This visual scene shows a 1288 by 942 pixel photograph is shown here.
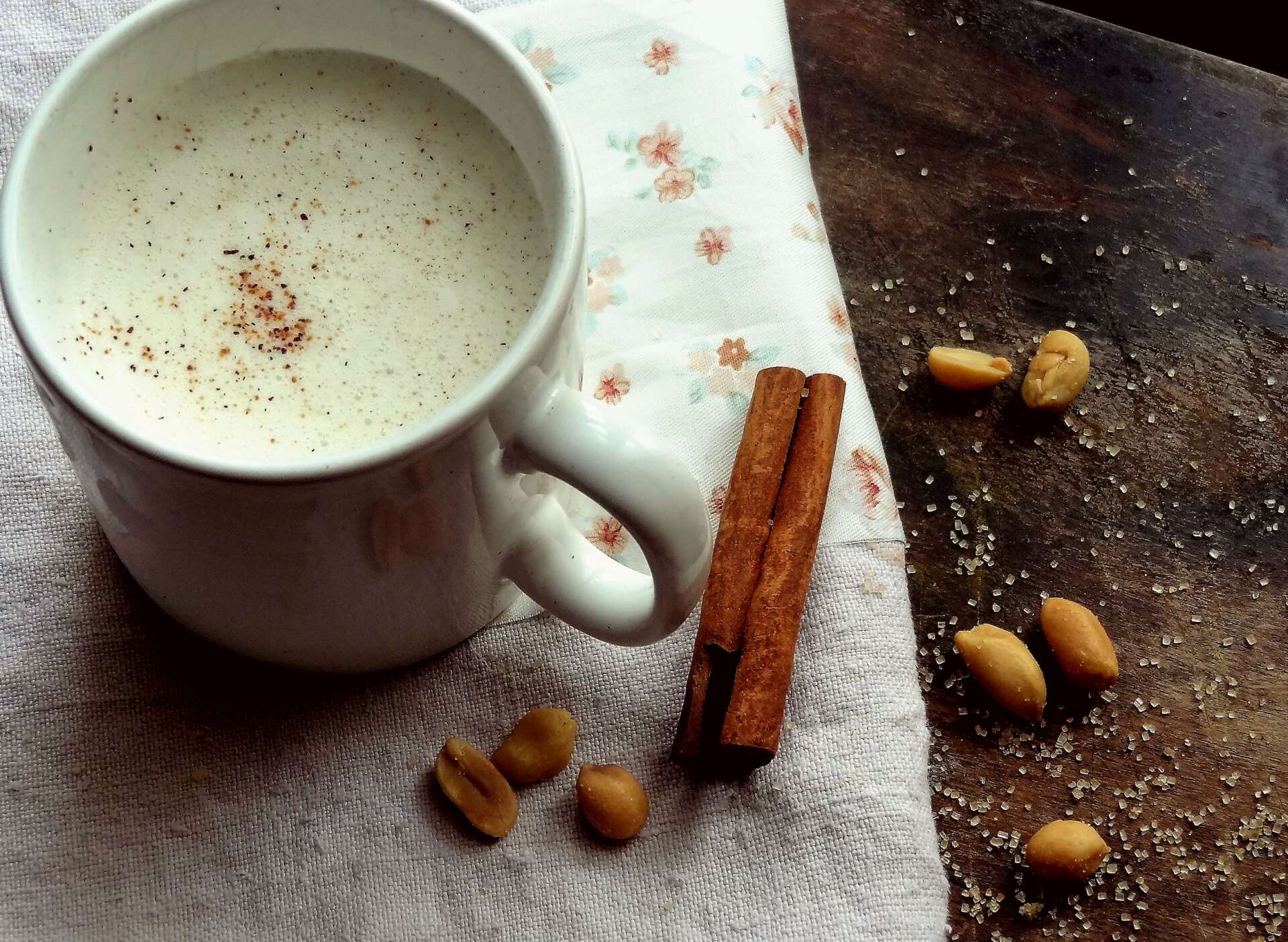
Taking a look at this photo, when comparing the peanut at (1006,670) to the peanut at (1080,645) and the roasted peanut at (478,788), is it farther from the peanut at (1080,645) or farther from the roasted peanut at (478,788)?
the roasted peanut at (478,788)

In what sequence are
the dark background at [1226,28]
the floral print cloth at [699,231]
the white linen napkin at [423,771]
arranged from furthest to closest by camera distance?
the dark background at [1226,28], the floral print cloth at [699,231], the white linen napkin at [423,771]

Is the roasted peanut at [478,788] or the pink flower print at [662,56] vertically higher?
the pink flower print at [662,56]

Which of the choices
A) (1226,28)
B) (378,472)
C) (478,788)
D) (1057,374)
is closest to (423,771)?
(478,788)

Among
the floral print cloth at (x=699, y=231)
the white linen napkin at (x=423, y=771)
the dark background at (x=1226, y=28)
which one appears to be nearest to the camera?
the white linen napkin at (x=423, y=771)

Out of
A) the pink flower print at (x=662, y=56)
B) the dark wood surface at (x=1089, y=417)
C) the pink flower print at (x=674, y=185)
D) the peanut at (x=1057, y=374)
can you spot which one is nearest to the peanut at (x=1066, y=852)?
the dark wood surface at (x=1089, y=417)

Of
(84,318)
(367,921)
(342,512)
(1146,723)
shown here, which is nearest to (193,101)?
(84,318)

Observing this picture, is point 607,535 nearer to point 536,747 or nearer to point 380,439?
point 536,747

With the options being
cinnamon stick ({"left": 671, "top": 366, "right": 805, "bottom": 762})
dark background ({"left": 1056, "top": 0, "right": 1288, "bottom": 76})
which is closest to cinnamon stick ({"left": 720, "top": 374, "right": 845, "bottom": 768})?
cinnamon stick ({"left": 671, "top": 366, "right": 805, "bottom": 762})

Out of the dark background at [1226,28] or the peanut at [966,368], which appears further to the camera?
the dark background at [1226,28]
